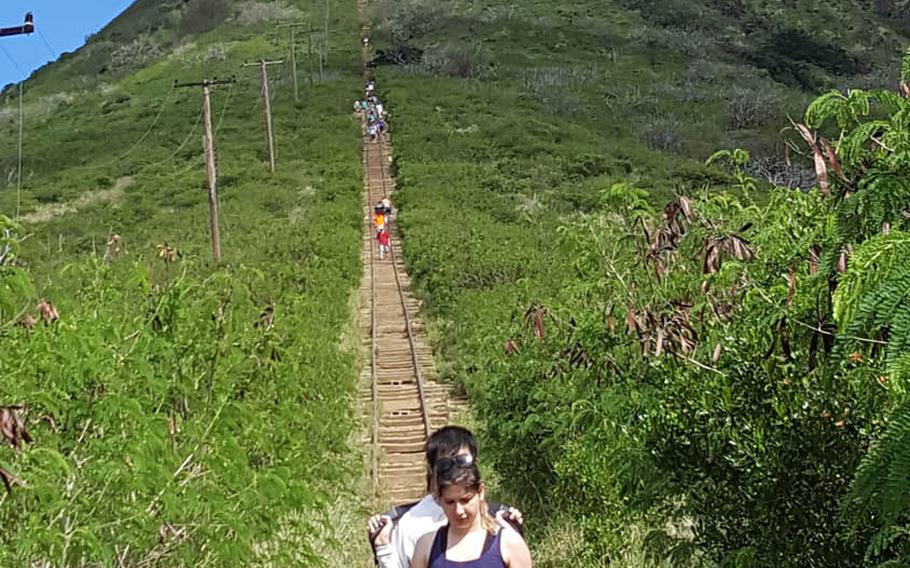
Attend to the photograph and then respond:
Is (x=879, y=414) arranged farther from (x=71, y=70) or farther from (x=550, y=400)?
(x=71, y=70)

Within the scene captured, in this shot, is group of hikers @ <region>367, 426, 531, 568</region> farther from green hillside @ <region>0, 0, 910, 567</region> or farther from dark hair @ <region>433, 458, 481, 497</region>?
green hillside @ <region>0, 0, 910, 567</region>

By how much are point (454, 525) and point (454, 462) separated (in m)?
0.25

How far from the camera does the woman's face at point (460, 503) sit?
421 centimetres

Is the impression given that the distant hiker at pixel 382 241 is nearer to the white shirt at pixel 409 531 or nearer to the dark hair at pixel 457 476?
the white shirt at pixel 409 531

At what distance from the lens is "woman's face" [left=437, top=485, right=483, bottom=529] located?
166 inches

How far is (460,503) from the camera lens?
4.21m

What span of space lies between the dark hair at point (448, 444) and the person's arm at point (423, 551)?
0.78 feet

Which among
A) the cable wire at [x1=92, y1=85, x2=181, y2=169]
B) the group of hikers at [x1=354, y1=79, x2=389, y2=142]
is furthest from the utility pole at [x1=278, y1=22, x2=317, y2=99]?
the group of hikers at [x1=354, y1=79, x2=389, y2=142]

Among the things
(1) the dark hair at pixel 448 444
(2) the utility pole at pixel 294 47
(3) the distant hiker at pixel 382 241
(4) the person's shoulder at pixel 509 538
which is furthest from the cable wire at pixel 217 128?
(4) the person's shoulder at pixel 509 538

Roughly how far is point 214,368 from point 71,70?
105314 mm

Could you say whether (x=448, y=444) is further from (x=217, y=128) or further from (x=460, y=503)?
(x=217, y=128)

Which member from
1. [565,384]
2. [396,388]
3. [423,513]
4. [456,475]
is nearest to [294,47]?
[396,388]

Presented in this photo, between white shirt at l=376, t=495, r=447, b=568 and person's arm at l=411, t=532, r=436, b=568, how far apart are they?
53mm

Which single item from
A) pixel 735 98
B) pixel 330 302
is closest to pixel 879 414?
pixel 330 302
